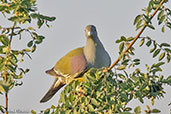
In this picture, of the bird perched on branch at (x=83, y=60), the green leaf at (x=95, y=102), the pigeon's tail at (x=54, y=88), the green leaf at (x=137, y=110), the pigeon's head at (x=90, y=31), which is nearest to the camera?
the green leaf at (x=137, y=110)

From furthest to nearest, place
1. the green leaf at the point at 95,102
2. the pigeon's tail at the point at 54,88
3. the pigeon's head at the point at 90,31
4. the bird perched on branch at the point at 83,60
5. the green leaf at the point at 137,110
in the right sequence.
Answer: the pigeon's tail at the point at 54,88
the pigeon's head at the point at 90,31
the bird perched on branch at the point at 83,60
the green leaf at the point at 95,102
the green leaf at the point at 137,110

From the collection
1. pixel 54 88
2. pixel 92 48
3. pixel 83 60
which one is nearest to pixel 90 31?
pixel 92 48

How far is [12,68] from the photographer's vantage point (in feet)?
8.55

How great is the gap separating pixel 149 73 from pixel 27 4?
3.45ft

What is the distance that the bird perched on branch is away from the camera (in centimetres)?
501

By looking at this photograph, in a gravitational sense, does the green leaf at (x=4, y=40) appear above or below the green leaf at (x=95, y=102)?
above

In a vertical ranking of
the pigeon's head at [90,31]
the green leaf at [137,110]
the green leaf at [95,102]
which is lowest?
the green leaf at [137,110]

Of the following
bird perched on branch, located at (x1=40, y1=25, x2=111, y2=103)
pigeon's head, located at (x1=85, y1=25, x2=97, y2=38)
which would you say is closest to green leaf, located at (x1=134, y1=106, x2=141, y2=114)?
bird perched on branch, located at (x1=40, y1=25, x2=111, y2=103)

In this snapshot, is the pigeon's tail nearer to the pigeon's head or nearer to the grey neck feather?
the grey neck feather

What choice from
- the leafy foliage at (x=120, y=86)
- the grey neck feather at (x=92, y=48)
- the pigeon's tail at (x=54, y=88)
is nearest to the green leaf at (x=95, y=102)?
the leafy foliage at (x=120, y=86)

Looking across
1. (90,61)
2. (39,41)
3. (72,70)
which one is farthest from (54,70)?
(39,41)

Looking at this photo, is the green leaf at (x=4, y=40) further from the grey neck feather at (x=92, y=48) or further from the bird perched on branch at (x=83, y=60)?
the grey neck feather at (x=92, y=48)

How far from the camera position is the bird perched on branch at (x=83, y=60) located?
5.01 meters

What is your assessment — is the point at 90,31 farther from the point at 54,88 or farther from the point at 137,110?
the point at 137,110
